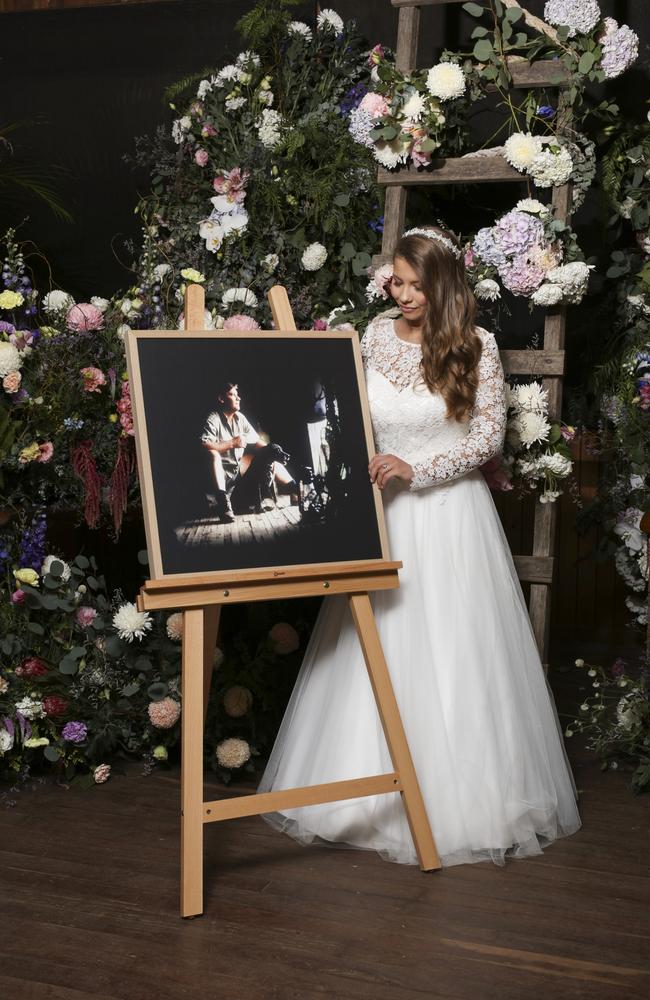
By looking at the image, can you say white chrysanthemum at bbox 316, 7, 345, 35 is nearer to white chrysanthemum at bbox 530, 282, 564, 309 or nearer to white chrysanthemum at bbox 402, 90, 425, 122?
white chrysanthemum at bbox 402, 90, 425, 122

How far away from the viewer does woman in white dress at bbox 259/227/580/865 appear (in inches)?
116

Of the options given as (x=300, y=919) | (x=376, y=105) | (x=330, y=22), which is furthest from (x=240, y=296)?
(x=300, y=919)

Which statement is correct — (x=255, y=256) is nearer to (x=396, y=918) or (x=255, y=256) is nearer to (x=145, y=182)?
(x=145, y=182)

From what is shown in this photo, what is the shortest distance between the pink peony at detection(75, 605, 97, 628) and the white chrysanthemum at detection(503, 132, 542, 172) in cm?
191

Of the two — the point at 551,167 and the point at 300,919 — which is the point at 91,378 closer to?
the point at 551,167

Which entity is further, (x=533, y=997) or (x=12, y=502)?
(x=12, y=502)

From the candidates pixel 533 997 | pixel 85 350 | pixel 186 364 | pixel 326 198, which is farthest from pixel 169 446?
pixel 326 198

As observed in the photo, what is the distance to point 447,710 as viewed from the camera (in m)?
2.98

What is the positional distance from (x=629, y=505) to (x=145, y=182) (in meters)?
2.40

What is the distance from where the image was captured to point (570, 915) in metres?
2.61

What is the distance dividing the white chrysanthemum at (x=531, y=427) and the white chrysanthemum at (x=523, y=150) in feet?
2.49

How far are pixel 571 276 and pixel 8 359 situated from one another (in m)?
1.71

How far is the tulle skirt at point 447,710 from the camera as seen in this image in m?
2.94

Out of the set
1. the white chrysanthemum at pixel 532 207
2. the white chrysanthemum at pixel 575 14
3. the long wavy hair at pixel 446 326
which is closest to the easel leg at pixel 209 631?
the long wavy hair at pixel 446 326
